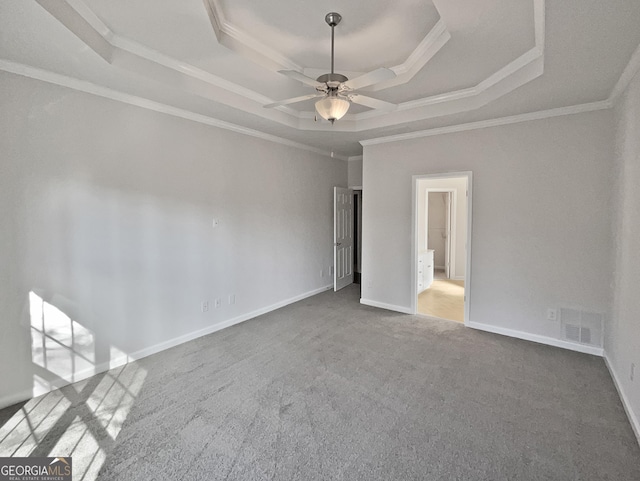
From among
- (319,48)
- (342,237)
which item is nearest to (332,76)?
(319,48)

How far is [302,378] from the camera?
9.31 ft

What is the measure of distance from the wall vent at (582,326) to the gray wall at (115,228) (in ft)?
12.6

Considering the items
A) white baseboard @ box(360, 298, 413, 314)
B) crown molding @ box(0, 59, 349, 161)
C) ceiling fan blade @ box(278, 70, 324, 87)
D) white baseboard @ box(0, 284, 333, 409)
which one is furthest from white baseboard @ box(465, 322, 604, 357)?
crown molding @ box(0, 59, 349, 161)

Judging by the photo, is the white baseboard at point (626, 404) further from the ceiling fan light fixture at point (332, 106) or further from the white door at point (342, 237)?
the white door at point (342, 237)

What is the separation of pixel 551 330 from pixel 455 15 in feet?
11.3

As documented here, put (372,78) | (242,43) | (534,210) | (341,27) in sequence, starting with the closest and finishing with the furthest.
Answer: (372,78), (341,27), (242,43), (534,210)

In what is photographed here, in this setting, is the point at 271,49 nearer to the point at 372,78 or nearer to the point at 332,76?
the point at 332,76

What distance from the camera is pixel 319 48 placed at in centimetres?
262

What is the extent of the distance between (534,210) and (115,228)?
4.60 m

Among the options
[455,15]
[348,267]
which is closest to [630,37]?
[455,15]

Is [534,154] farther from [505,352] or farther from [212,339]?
[212,339]

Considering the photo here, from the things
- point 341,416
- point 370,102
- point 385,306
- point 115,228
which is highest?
point 370,102

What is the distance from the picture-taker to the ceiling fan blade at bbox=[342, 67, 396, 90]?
1951 mm

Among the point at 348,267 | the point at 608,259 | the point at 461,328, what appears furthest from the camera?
the point at 348,267
